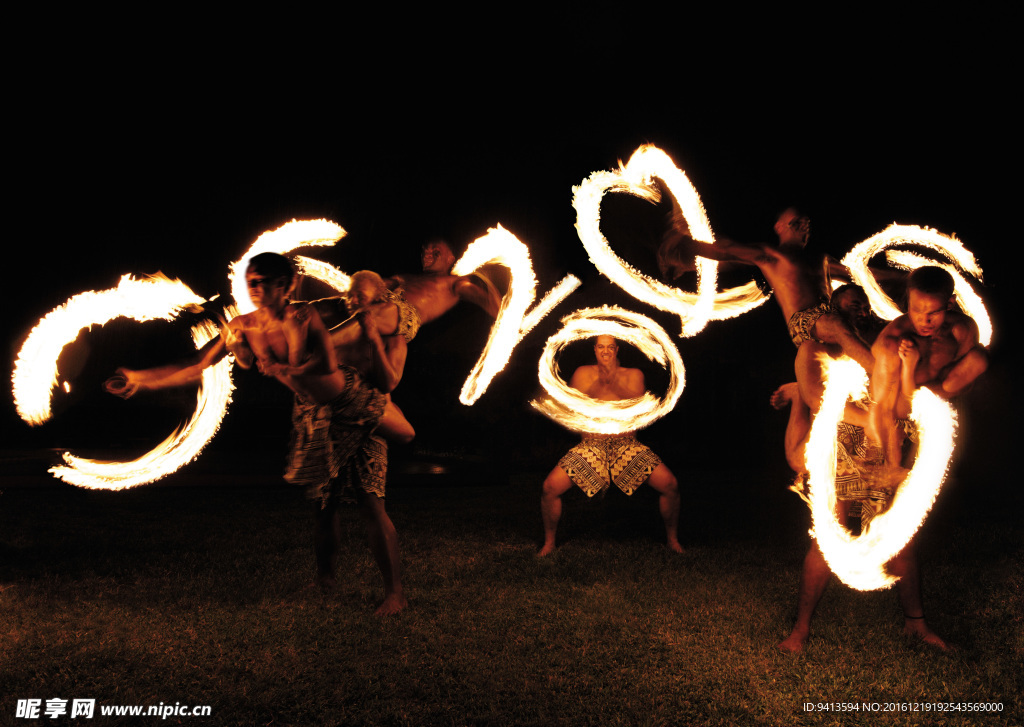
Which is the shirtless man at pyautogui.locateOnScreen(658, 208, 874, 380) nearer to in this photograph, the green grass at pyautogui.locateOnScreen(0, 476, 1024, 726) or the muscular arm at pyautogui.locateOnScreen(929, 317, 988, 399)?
the muscular arm at pyautogui.locateOnScreen(929, 317, 988, 399)

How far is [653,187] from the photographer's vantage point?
5.69 m

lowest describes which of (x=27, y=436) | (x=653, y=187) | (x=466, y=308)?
(x=27, y=436)

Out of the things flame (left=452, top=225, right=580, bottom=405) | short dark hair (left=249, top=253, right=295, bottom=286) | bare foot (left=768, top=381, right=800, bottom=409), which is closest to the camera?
short dark hair (left=249, top=253, right=295, bottom=286)

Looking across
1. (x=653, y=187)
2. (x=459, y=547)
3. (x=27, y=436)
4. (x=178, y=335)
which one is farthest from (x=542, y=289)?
(x=27, y=436)

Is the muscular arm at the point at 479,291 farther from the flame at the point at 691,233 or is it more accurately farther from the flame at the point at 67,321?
the flame at the point at 67,321

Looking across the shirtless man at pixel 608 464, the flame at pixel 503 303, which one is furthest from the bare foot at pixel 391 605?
the shirtless man at pixel 608 464

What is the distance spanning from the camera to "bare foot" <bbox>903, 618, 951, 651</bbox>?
355 cm

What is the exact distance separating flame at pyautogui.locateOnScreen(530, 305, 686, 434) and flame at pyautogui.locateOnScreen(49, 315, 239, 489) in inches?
92.8

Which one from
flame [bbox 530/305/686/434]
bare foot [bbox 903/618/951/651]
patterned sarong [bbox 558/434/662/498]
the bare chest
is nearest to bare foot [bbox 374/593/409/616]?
patterned sarong [bbox 558/434/662/498]

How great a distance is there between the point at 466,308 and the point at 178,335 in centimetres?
410

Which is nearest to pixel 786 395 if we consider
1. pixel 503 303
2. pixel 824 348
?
pixel 824 348

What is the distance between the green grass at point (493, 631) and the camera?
3.00 m

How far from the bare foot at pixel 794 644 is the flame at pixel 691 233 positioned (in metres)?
2.39

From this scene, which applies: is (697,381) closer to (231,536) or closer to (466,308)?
(466,308)
